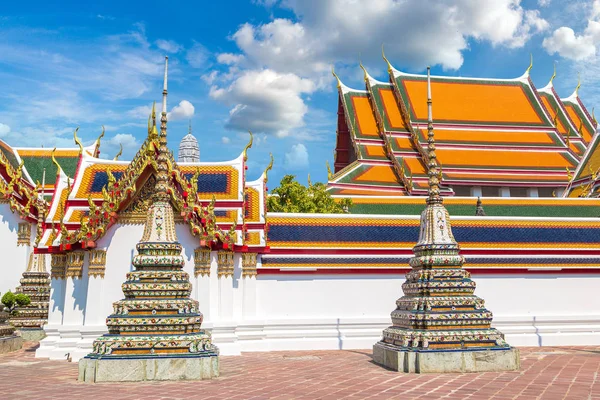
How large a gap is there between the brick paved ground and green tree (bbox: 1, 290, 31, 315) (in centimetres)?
559

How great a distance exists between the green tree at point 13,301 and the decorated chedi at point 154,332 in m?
9.23

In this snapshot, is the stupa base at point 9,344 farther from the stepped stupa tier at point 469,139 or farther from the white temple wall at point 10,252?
the stepped stupa tier at point 469,139

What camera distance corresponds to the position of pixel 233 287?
12797mm

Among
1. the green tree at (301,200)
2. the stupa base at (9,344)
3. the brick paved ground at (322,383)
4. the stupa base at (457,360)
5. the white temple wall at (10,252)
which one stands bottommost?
the brick paved ground at (322,383)

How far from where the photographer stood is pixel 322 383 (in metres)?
7.68

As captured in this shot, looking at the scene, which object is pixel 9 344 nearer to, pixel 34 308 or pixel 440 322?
pixel 34 308

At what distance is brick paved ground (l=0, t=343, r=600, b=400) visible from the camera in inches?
260

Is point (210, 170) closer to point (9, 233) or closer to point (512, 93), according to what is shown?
point (9, 233)

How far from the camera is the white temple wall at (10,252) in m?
19.4

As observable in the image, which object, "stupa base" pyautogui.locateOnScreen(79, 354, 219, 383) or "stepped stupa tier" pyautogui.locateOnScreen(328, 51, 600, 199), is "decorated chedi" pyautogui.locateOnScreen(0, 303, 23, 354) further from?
"stepped stupa tier" pyautogui.locateOnScreen(328, 51, 600, 199)

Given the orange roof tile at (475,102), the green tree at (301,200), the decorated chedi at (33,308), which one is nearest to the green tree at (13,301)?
the decorated chedi at (33,308)

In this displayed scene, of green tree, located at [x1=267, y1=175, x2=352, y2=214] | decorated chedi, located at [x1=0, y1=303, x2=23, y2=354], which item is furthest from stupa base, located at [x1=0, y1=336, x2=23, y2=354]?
green tree, located at [x1=267, y1=175, x2=352, y2=214]

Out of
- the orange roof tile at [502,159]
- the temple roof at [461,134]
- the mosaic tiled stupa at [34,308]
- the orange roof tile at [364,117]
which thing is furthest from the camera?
the orange roof tile at [364,117]

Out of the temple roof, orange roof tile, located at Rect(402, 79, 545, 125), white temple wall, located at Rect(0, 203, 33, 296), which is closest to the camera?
white temple wall, located at Rect(0, 203, 33, 296)
